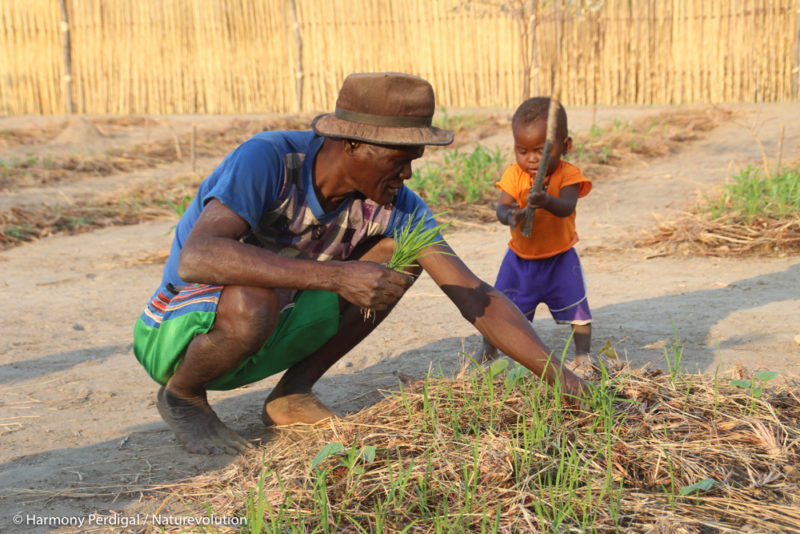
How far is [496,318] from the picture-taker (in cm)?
244

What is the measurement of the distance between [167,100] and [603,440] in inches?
429

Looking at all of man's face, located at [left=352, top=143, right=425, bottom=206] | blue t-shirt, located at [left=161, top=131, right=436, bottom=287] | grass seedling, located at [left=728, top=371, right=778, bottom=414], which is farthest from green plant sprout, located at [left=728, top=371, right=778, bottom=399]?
man's face, located at [left=352, top=143, right=425, bottom=206]

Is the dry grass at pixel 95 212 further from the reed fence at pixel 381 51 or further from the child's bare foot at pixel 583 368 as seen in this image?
the reed fence at pixel 381 51

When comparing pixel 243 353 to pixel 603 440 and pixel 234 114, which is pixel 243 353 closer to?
pixel 603 440

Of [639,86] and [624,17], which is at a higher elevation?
[624,17]

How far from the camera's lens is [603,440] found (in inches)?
84.7

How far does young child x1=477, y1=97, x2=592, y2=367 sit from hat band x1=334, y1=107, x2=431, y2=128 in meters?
1.09

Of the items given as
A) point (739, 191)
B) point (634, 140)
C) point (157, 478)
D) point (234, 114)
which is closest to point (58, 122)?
point (234, 114)

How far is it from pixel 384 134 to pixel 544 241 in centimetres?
142

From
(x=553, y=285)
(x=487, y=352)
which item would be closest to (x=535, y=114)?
(x=553, y=285)

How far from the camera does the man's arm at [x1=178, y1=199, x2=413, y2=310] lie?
85.4 inches

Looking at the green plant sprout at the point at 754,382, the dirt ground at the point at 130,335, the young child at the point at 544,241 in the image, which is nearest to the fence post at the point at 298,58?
the dirt ground at the point at 130,335

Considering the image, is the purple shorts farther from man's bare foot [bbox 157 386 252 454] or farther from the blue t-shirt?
man's bare foot [bbox 157 386 252 454]

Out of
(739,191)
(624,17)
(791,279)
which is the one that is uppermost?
(624,17)
